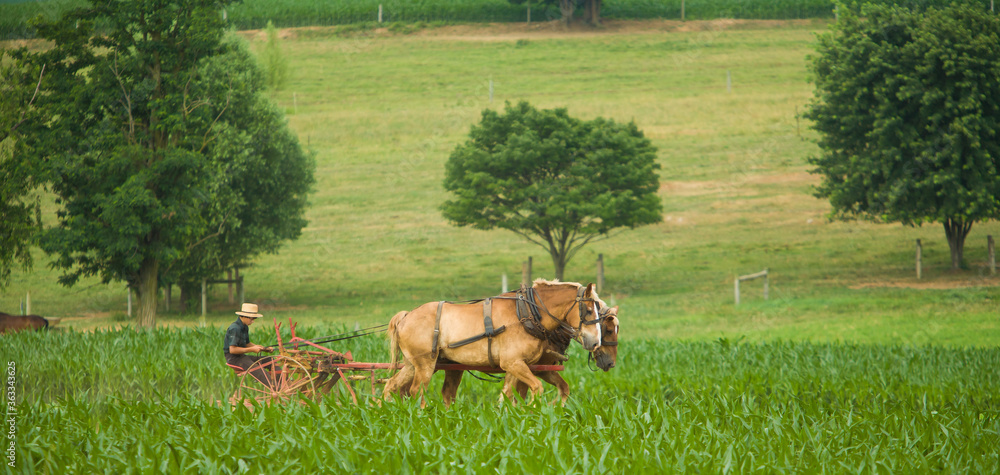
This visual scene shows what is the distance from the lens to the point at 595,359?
920cm

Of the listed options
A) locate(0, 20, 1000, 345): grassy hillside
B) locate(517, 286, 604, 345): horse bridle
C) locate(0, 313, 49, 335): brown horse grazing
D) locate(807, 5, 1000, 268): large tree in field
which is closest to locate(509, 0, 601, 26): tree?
locate(0, 20, 1000, 345): grassy hillside

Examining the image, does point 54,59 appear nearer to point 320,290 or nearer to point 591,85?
point 320,290

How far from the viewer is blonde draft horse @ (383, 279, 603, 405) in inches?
355

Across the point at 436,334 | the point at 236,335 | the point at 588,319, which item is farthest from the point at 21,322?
the point at 588,319

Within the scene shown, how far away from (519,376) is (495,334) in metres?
0.59

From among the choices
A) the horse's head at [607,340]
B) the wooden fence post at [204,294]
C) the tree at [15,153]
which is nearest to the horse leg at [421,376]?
the horse's head at [607,340]

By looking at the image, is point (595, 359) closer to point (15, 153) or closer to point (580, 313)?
point (580, 313)

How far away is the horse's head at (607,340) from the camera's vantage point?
901 cm

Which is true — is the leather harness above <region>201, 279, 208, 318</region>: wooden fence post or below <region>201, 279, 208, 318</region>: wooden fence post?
above

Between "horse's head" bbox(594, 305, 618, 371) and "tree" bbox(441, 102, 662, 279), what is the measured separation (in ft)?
82.4

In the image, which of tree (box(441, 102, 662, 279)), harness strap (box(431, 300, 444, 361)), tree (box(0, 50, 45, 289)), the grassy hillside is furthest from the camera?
tree (box(441, 102, 662, 279))

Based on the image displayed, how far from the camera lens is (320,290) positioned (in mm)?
39031

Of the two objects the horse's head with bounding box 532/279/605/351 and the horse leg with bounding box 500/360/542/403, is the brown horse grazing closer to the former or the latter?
the horse leg with bounding box 500/360/542/403

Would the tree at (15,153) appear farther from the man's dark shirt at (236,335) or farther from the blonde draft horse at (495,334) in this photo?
the blonde draft horse at (495,334)
